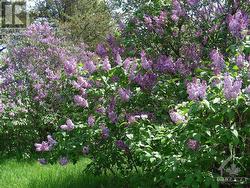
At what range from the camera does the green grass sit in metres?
5.98

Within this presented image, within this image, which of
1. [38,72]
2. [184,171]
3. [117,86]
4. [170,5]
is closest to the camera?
[184,171]

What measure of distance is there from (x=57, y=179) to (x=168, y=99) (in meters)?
2.11

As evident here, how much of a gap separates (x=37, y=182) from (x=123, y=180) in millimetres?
1203

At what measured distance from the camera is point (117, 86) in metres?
5.30

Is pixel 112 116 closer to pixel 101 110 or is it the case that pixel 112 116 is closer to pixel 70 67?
pixel 101 110

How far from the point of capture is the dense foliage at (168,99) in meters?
3.87

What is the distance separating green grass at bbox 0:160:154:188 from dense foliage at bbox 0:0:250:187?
23 cm

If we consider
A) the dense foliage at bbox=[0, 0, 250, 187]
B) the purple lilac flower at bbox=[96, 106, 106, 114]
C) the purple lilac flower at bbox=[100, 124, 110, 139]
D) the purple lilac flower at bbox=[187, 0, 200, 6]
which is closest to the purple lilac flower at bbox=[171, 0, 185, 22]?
the dense foliage at bbox=[0, 0, 250, 187]

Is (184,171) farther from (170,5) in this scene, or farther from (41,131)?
(41,131)

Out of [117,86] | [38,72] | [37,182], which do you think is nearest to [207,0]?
[117,86]

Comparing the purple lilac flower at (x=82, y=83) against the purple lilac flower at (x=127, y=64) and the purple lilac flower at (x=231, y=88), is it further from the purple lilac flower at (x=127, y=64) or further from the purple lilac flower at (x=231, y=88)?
the purple lilac flower at (x=231, y=88)

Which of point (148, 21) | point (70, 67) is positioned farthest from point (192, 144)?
point (148, 21)

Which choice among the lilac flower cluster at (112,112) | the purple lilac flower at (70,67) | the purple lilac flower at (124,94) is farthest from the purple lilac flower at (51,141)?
the purple lilac flower at (124,94)

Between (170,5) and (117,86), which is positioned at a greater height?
(170,5)
